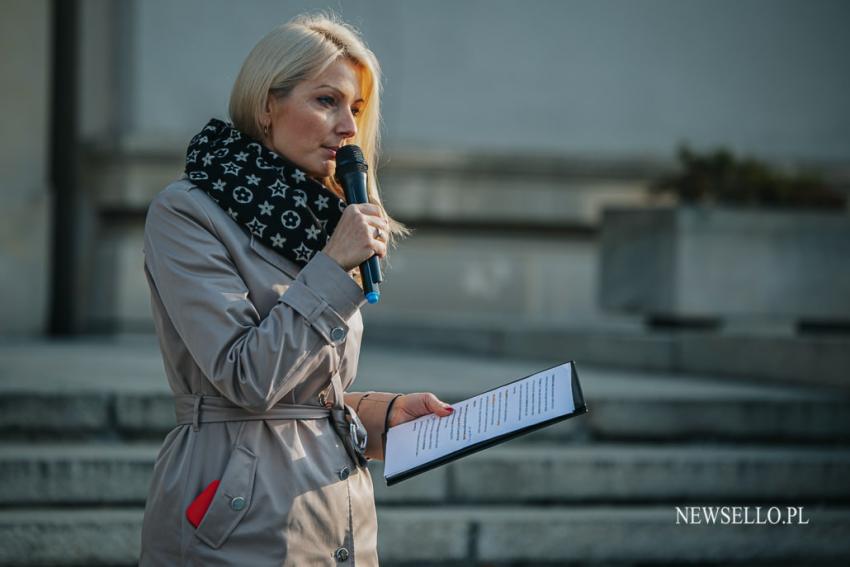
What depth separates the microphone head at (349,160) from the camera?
2307mm

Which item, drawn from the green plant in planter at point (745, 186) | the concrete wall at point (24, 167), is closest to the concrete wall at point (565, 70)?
the concrete wall at point (24, 167)

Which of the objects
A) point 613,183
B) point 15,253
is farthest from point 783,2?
point 15,253

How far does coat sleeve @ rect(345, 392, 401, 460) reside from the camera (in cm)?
257

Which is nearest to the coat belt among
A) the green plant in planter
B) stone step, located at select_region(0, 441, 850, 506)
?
stone step, located at select_region(0, 441, 850, 506)

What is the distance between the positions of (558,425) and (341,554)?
293cm

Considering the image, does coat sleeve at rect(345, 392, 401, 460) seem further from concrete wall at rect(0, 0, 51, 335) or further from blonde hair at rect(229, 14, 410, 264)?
concrete wall at rect(0, 0, 51, 335)

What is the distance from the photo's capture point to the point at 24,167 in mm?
8852

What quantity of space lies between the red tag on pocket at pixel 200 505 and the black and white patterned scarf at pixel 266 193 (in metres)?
0.49

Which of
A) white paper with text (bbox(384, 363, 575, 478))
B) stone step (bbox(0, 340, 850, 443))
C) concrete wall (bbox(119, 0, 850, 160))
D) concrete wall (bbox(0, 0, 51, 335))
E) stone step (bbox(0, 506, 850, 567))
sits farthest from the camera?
concrete wall (bbox(119, 0, 850, 160))

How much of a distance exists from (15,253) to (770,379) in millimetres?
5864

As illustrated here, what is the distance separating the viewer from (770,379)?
6156mm

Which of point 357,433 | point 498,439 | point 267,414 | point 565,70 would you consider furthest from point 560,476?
point 565,70

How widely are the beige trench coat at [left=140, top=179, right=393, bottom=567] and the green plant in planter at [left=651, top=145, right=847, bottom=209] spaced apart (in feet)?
18.3

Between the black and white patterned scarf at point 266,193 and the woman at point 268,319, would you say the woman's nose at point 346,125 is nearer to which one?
the woman at point 268,319
